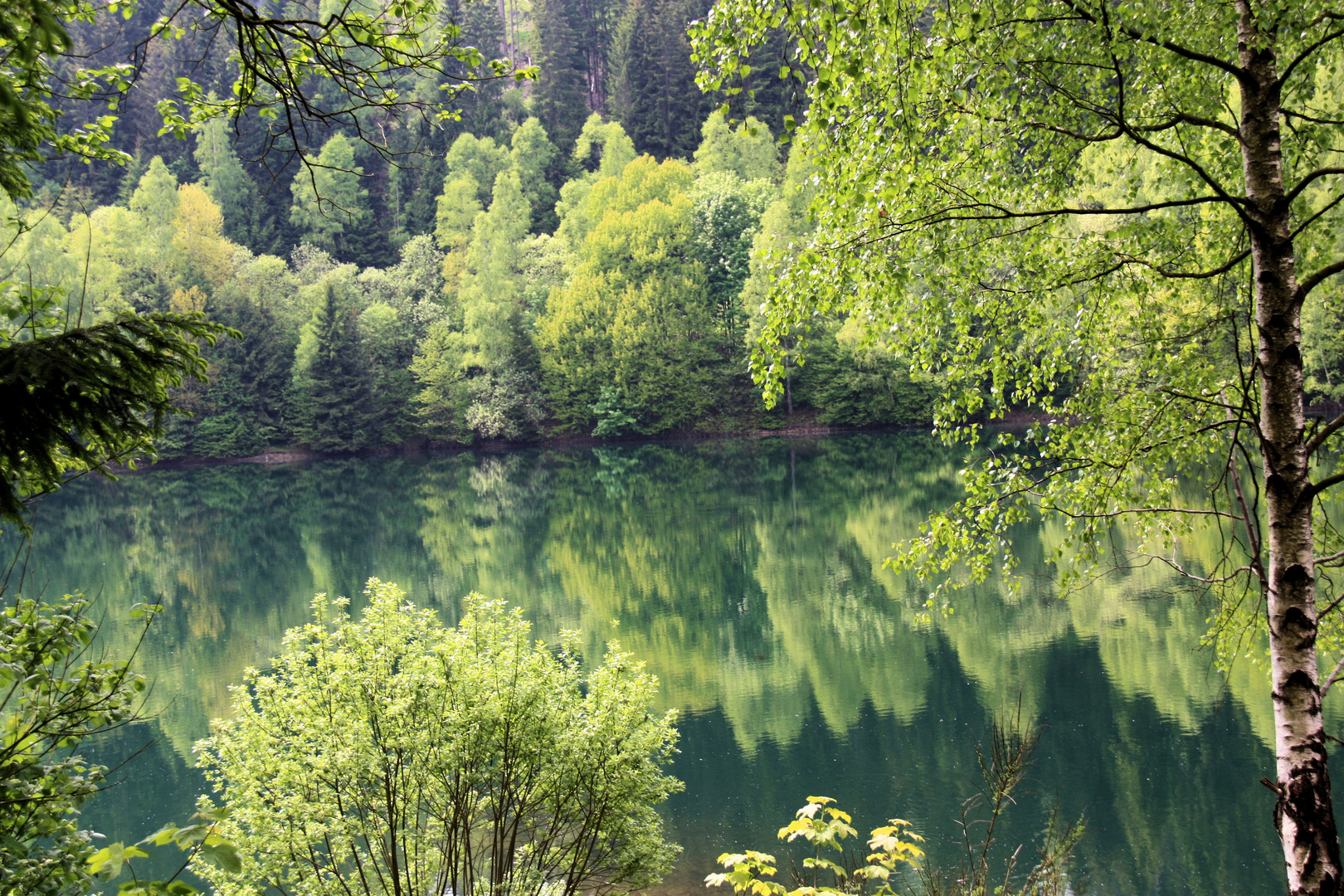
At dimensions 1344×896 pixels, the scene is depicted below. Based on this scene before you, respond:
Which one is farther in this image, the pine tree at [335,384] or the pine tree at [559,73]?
the pine tree at [559,73]

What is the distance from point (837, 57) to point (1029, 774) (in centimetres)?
913

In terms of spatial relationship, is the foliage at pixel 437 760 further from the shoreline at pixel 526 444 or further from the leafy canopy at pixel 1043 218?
the shoreline at pixel 526 444

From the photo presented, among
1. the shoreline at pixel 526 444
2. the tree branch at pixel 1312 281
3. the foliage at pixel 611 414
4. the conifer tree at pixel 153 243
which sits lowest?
the tree branch at pixel 1312 281

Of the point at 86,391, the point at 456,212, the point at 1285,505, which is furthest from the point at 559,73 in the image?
the point at 86,391

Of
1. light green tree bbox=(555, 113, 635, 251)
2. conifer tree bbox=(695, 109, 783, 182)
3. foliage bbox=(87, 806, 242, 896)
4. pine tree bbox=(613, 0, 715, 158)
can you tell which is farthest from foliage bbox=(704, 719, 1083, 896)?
pine tree bbox=(613, 0, 715, 158)

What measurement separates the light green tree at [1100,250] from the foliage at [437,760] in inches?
120

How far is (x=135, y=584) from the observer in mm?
22188

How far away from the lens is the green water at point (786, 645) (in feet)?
31.6

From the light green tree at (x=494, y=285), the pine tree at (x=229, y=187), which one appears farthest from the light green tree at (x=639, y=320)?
the pine tree at (x=229, y=187)

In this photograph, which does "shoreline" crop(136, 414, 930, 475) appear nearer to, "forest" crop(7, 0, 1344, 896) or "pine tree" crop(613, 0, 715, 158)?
"pine tree" crop(613, 0, 715, 158)

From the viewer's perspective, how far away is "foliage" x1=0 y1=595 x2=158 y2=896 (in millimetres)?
2682

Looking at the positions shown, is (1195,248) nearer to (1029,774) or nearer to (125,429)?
(125,429)

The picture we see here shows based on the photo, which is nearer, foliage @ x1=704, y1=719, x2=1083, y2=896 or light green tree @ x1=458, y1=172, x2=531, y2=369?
foliage @ x1=704, y1=719, x2=1083, y2=896

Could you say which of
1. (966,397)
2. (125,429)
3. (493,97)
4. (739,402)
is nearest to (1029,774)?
(966,397)
